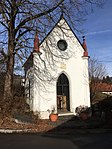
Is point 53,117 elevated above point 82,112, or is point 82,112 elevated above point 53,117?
point 82,112

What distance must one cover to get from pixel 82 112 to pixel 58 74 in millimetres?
4324

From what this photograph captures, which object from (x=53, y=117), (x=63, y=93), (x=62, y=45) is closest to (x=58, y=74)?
(x=63, y=93)

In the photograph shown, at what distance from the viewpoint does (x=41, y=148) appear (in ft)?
33.4

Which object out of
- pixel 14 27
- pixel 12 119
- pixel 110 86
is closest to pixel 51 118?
pixel 12 119

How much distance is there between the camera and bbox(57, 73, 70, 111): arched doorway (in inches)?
1004

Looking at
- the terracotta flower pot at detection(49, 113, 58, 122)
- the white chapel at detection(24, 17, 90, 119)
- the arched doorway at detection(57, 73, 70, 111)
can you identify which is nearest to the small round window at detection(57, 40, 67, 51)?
the white chapel at detection(24, 17, 90, 119)

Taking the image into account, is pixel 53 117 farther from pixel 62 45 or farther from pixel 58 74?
pixel 62 45

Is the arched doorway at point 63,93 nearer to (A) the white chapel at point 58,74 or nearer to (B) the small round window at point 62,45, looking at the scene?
(A) the white chapel at point 58,74

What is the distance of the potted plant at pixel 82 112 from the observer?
76.9ft

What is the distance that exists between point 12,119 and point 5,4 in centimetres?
861

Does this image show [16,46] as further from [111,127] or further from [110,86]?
[110,86]

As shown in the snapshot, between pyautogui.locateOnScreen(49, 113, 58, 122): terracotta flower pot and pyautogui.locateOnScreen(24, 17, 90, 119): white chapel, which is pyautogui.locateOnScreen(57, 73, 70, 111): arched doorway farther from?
pyautogui.locateOnScreen(49, 113, 58, 122): terracotta flower pot

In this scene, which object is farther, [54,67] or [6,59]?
[54,67]

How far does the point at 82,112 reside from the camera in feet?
78.4
